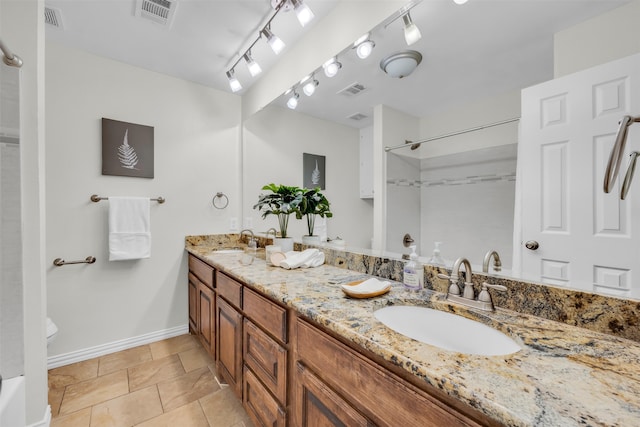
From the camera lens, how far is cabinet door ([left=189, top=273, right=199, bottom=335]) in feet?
6.99

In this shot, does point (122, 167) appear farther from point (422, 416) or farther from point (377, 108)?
point (422, 416)

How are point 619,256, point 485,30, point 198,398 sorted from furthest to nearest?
point 198,398, point 485,30, point 619,256

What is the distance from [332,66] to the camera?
62.2 inches

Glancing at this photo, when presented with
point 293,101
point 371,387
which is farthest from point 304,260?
point 293,101

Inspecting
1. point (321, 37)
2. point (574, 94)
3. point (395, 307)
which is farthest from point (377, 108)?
point (395, 307)

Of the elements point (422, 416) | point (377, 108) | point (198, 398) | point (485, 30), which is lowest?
point (198, 398)

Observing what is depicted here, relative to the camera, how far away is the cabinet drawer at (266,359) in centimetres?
99

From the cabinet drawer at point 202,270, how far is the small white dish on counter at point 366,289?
1.15 metres

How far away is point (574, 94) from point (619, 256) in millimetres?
489

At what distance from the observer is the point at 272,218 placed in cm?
217

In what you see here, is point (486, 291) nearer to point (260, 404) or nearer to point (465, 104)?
point (465, 104)

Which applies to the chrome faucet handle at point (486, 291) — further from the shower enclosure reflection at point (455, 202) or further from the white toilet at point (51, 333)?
the white toilet at point (51, 333)

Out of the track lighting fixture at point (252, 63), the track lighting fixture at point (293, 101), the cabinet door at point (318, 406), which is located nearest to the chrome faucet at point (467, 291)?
the cabinet door at point (318, 406)

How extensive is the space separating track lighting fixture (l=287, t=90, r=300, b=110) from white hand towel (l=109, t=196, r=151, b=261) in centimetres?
141
